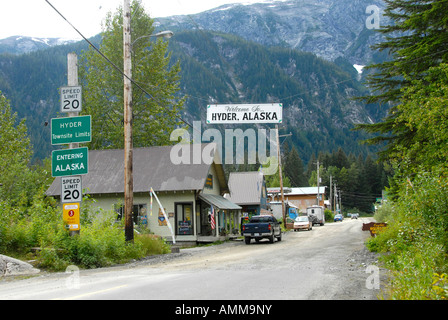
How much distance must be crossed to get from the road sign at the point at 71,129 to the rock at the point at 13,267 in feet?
14.2

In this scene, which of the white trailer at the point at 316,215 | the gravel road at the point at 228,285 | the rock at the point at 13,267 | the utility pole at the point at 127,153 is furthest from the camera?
the white trailer at the point at 316,215

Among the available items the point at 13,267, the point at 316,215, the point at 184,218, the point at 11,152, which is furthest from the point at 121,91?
the point at 316,215

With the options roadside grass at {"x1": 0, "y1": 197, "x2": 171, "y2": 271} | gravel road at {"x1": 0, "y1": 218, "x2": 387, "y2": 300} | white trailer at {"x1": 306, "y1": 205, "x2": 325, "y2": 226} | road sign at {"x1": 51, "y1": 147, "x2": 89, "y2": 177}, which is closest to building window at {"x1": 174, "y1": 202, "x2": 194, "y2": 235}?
roadside grass at {"x1": 0, "y1": 197, "x2": 171, "y2": 271}

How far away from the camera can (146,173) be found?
31.7m

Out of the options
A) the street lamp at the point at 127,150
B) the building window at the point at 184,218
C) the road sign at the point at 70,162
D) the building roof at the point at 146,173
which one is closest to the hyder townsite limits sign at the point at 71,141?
the road sign at the point at 70,162

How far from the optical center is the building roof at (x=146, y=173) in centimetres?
3003

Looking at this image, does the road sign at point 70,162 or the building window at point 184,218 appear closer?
the road sign at point 70,162

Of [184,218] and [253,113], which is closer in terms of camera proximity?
[253,113]

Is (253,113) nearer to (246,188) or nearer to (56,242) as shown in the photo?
(56,242)

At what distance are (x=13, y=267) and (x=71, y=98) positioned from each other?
6.14 m

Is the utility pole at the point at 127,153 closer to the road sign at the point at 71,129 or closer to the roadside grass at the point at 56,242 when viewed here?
the roadside grass at the point at 56,242

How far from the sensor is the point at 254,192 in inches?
2154

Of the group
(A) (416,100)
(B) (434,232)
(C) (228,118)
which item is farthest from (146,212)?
(B) (434,232)
